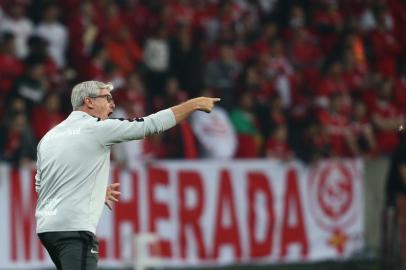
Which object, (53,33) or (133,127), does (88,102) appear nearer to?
(133,127)

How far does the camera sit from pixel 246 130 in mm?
16219

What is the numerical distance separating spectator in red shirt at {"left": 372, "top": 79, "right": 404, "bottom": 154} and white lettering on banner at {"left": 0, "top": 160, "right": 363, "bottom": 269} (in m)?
0.69

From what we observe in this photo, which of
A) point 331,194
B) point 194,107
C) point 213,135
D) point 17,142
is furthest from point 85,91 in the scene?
point 331,194

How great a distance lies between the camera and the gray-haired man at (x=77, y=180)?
8453 millimetres

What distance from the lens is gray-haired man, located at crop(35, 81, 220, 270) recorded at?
333 inches

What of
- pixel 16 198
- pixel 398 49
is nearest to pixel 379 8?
pixel 398 49

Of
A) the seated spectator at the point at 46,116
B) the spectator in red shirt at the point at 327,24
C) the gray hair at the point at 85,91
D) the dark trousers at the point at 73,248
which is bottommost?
the dark trousers at the point at 73,248

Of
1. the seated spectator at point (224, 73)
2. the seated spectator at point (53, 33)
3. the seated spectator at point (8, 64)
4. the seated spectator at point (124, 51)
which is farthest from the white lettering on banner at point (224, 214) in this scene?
the seated spectator at point (53, 33)

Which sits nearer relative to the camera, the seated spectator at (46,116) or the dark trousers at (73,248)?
the dark trousers at (73,248)

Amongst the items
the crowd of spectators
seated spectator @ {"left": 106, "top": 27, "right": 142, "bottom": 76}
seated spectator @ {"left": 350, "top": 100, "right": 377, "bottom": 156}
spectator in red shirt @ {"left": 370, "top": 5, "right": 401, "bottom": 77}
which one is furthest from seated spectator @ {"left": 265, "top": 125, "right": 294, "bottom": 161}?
spectator in red shirt @ {"left": 370, "top": 5, "right": 401, "bottom": 77}

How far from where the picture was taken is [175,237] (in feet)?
50.6

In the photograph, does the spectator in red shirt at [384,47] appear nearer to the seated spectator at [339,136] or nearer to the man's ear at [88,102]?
the seated spectator at [339,136]

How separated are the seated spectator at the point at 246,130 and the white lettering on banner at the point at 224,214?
299mm

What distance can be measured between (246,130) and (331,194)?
147 centimetres
